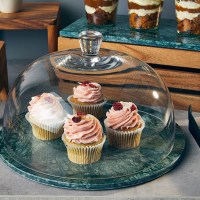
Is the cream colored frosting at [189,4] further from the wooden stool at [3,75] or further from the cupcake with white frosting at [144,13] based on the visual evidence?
the wooden stool at [3,75]

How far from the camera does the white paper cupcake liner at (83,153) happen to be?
3.46ft

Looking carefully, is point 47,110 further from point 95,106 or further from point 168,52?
point 168,52

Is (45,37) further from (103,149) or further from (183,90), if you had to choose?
(103,149)

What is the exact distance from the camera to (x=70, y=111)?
45.6 inches

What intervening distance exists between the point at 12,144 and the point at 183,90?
0.55m

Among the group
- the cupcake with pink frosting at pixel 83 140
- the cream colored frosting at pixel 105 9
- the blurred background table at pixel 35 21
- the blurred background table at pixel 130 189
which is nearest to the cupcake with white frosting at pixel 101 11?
the cream colored frosting at pixel 105 9

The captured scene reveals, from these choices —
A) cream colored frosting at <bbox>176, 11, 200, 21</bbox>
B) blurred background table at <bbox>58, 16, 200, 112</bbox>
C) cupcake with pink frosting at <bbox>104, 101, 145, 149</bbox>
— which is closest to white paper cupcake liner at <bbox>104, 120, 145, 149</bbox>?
cupcake with pink frosting at <bbox>104, 101, 145, 149</bbox>

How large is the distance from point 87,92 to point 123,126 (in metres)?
0.13

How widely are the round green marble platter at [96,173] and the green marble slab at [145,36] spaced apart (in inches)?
14.4

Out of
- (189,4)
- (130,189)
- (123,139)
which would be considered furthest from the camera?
(189,4)

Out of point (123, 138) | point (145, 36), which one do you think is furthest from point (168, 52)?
point (123, 138)

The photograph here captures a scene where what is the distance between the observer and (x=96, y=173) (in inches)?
Result: 39.9

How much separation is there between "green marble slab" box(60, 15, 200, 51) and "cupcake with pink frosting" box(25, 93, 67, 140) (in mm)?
328

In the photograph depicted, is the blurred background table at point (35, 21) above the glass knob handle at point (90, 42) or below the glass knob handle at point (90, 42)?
below
